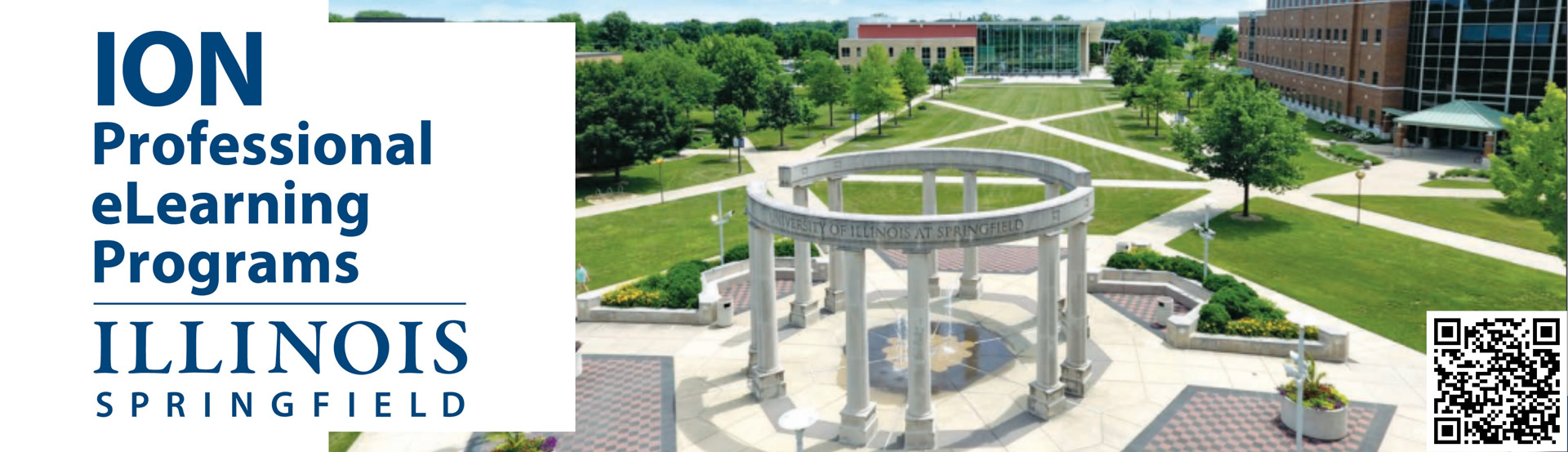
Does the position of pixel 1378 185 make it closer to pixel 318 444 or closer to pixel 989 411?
pixel 989 411

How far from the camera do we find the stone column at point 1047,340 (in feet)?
79.6

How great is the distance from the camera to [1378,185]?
56.2 metres

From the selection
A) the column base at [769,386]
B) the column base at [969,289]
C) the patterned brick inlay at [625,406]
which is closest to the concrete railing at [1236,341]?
the column base at [969,289]

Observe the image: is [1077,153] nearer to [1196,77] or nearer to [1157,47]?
[1196,77]

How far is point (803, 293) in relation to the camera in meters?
31.9

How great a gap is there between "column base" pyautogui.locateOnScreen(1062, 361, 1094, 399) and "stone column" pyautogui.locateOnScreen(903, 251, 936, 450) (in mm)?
4314

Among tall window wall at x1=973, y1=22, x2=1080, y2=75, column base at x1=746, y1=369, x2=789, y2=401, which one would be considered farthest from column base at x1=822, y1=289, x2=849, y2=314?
tall window wall at x1=973, y1=22, x2=1080, y2=75

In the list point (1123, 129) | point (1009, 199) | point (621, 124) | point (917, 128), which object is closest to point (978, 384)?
point (1009, 199)

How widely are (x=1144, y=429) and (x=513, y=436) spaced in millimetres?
14313

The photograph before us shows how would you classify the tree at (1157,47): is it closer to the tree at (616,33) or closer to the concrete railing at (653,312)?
the tree at (616,33)

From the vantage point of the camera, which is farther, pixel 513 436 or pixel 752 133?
pixel 752 133

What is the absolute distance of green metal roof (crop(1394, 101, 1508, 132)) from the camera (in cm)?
6500

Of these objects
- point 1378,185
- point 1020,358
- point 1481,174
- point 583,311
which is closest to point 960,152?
point 1020,358

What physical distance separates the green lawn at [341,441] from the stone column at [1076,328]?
17379 millimetres
